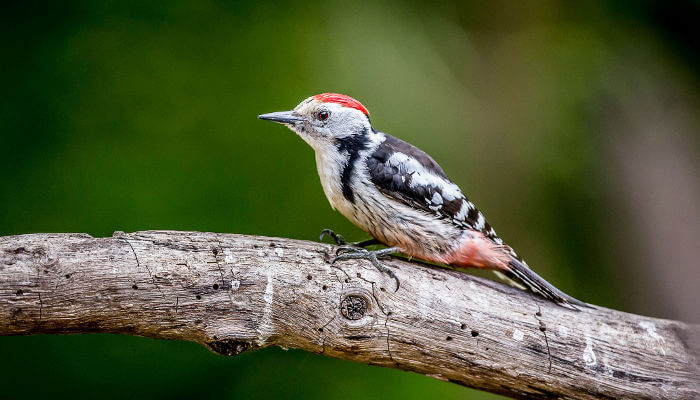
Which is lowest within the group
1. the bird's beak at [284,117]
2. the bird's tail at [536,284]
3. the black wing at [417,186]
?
the bird's tail at [536,284]

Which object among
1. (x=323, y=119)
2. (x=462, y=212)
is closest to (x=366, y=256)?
(x=462, y=212)

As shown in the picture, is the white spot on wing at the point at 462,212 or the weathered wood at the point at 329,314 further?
the white spot on wing at the point at 462,212

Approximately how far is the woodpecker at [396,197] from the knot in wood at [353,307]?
262mm

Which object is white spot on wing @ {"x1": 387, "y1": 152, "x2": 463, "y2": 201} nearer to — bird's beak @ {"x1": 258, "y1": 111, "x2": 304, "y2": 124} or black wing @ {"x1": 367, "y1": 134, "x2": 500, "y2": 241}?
black wing @ {"x1": 367, "y1": 134, "x2": 500, "y2": 241}

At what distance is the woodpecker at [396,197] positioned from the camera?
2.31 meters

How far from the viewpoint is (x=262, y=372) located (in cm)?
320

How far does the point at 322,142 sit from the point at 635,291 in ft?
9.03

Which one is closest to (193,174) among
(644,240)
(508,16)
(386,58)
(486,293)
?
(386,58)

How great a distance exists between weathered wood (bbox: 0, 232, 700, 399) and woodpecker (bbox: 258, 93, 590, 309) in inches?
5.0

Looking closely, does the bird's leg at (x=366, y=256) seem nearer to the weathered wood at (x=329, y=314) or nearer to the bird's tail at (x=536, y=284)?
the weathered wood at (x=329, y=314)

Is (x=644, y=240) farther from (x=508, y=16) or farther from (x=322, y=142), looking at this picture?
(x=322, y=142)

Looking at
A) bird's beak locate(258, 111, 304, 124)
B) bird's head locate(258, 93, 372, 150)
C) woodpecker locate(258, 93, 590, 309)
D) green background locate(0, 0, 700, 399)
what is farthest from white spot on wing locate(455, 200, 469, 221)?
green background locate(0, 0, 700, 399)

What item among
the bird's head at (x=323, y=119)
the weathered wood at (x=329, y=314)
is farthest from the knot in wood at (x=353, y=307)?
the bird's head at (x=323, y=119)

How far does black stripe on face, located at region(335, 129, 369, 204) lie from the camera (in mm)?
2332
